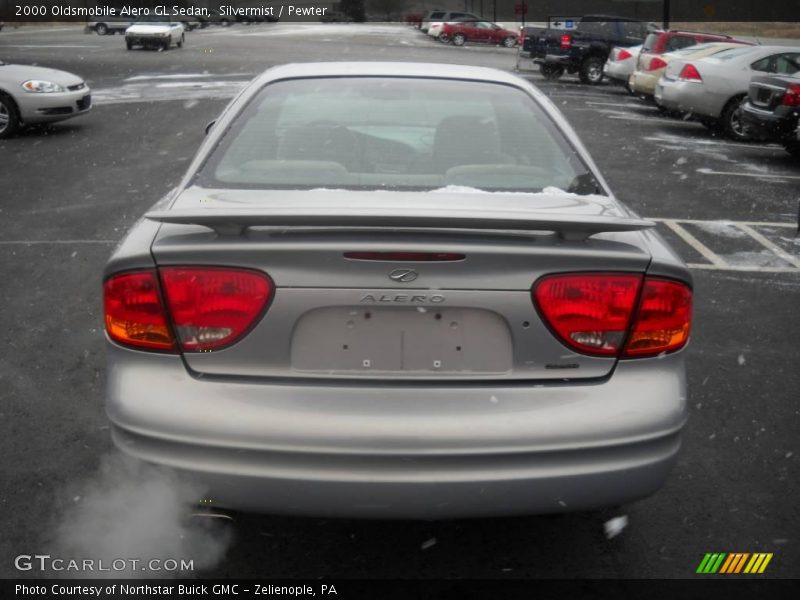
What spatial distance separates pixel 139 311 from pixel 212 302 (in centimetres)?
25

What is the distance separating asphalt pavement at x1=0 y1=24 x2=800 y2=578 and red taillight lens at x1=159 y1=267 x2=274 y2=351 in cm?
91

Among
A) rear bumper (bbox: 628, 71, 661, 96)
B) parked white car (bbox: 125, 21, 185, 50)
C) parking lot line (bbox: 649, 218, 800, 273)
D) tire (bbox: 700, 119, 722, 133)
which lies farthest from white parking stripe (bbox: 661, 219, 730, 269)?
parked white car (bbox: 125, 21, 185, 50)

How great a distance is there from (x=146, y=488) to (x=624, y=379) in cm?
159

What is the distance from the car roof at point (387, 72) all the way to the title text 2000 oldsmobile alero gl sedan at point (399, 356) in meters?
1.34

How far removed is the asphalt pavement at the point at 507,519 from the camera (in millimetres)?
3342

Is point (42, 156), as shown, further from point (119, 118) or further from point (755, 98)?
point (755, 98)

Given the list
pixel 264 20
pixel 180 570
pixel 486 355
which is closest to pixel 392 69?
pixel 486 355

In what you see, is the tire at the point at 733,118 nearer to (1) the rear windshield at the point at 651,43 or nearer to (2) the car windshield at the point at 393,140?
(1) the rear windshield at the point at 651,43

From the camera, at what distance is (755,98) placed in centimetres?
1343

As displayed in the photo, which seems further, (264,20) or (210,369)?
(264,20)

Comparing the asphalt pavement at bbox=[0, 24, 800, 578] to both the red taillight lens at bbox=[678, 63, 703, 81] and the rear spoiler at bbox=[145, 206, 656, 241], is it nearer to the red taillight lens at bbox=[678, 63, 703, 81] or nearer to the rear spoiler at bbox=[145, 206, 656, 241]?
the rear spoiler at bbox=[145, 206, 656, 241]

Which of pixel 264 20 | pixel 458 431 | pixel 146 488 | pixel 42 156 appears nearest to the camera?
pixel 458 431

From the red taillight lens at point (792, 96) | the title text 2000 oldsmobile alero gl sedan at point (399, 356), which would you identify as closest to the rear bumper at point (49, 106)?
the red taillight lens at point (792, 96)

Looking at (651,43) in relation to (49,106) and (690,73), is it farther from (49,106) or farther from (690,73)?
(49,106)
